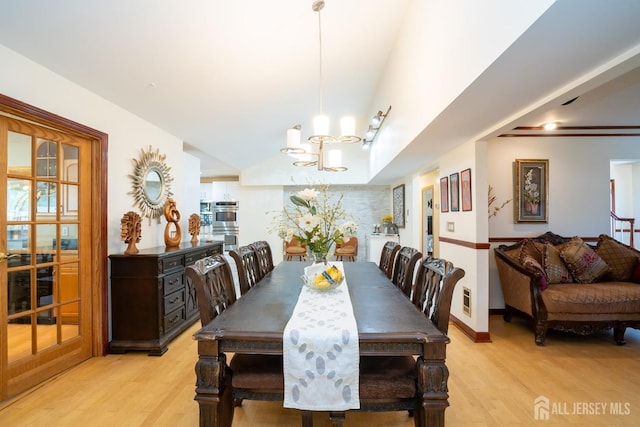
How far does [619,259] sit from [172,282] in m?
4.80

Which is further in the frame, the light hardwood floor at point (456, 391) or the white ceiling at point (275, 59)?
the light hardwood floor at point (456, 391)

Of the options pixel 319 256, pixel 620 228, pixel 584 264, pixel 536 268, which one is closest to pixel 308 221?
pixel 319 256

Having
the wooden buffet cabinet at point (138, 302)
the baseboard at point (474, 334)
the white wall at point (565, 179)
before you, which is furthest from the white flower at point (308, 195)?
the white wall at point (565, 179)

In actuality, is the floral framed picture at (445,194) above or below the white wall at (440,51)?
below

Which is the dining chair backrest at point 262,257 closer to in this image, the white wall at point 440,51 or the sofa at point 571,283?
the white wall at point 440,51

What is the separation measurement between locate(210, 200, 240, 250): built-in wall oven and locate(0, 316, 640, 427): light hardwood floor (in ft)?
16.3

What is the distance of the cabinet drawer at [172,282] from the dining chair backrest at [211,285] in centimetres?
126

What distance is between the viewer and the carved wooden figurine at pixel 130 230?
2.81m

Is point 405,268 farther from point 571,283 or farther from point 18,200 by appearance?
point 18,200

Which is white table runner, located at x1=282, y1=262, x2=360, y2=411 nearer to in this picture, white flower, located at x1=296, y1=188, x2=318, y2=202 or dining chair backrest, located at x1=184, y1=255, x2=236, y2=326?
dining chair backrest, located at x1=184, y1=255, x2=236, y2=326

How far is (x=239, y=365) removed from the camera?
61.8 inches

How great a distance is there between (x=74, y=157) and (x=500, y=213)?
4.60m

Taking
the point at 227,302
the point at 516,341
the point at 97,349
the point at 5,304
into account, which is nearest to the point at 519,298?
the point at 516,341

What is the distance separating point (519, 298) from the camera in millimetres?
3344
